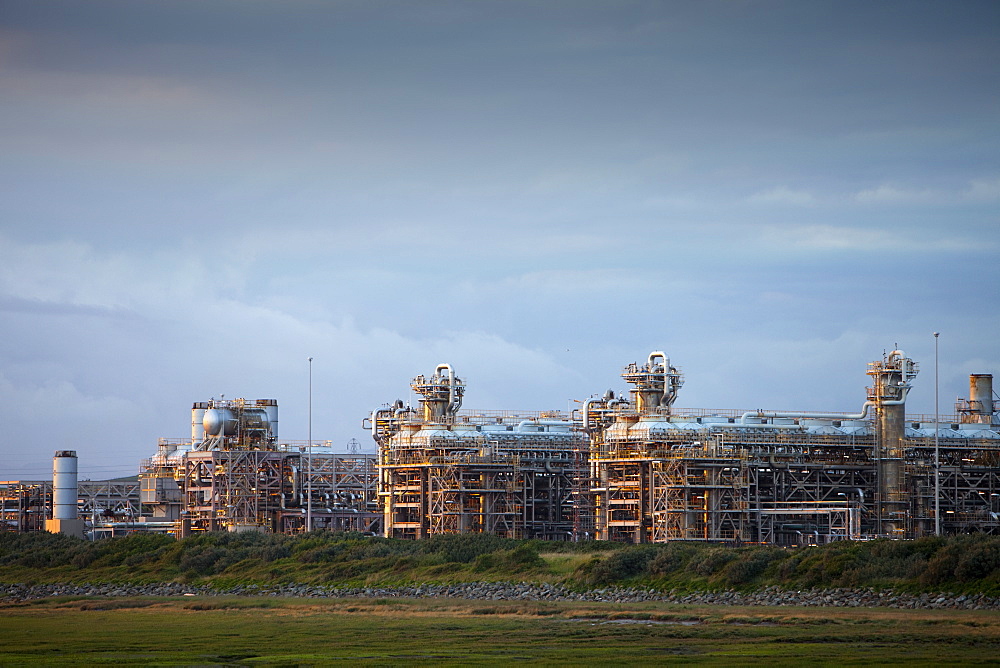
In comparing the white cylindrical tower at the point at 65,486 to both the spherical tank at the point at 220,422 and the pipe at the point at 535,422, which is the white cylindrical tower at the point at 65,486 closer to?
the spherical tank at the point at 220,422

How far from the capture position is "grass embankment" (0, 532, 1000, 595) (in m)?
77.1

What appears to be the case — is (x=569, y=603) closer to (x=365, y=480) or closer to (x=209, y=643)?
(x=209, y=643)

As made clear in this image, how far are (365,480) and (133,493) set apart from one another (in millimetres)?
25613

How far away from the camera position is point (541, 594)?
281 ft

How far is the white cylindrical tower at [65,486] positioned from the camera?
13325 centimetres

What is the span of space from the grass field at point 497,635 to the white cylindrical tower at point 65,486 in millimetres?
51557

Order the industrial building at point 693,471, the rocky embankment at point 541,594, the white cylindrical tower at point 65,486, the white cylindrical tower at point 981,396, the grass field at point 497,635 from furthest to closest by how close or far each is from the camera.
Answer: the white cylindrical tower at point 65,486 → the white cylindrical tower at point 981,396 → the industrial building at point 693,471 → the rocky embankment at point 541,594 → the grass field at point 497,635

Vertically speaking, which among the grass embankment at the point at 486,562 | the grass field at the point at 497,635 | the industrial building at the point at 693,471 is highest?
the industrial building at the point at 693,471

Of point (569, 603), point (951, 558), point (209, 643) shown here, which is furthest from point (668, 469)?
point (209, 643)

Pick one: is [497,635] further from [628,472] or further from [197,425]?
[197,425]

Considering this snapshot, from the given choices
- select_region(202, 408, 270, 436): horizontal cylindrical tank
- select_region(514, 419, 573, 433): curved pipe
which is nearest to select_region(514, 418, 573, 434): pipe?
select_region(514, 419, 573, 433): curved pipe

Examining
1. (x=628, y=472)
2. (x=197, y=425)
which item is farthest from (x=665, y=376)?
(x=197, y=425)

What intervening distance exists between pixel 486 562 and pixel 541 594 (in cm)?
1043

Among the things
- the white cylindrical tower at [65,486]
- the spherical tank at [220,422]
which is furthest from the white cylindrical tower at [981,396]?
the white cylindrical tower at [65,486]
